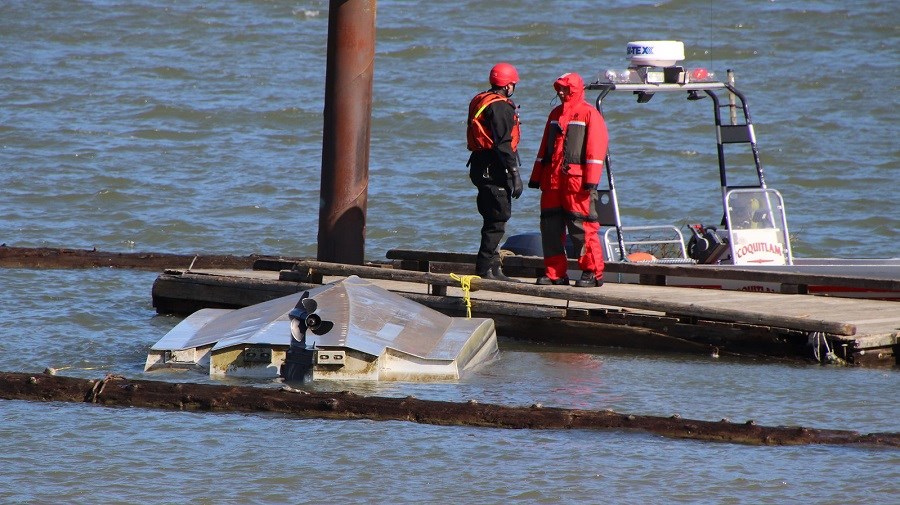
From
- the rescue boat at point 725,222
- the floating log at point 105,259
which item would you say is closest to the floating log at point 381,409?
the rescue boat at point 725,222

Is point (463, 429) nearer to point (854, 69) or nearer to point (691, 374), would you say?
point (691, 374)

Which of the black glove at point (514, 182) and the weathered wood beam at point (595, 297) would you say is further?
the black glove at point (514, 182)

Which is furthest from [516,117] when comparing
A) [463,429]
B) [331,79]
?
[463,429]

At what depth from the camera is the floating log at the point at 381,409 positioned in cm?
634

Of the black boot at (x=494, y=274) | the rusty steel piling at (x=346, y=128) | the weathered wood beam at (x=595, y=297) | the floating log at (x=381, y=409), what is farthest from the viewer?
the rusty steel piling at (x=346, y=128)

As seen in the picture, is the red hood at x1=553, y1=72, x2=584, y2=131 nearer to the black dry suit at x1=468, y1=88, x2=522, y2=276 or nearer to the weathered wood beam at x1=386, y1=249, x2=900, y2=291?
the black dry suit at x1=468, y1=88, x2=522, y2=276

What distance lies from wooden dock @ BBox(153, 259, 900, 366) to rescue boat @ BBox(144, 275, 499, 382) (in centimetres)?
76

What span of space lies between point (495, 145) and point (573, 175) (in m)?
0.58

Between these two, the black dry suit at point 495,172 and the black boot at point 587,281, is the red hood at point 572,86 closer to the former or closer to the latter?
the black dry suit at point 495,172

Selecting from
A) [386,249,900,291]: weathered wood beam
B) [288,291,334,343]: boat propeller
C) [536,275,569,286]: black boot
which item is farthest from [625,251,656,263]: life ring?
[288,291,334,343]: boat propeller

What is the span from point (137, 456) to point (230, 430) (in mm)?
543

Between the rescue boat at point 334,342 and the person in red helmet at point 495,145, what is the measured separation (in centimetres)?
124

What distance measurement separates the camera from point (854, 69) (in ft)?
84.7

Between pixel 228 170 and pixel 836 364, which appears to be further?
pixel 228 170
